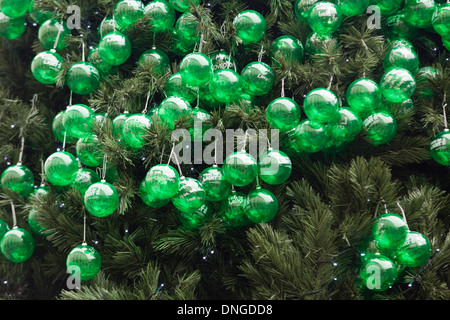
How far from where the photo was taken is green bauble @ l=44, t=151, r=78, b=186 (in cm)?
84

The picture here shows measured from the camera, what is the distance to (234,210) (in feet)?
2.62

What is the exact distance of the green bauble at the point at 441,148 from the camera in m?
0.81

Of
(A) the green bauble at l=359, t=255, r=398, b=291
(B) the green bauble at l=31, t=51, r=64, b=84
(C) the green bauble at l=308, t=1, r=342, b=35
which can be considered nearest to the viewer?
(A) the green bauble at l=359, t=255, r=398, b=291

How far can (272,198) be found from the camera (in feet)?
2.56

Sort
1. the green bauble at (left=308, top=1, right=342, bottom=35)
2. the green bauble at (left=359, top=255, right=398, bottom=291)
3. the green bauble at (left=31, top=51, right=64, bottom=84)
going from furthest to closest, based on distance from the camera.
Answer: the green bauble at (left=31, top=51, right=64, bottom=84)
the green bauble at (left=308, top=1, right=342, bottom=35)
the green bauble at (left=359, top=255, right=398, bottom=291)

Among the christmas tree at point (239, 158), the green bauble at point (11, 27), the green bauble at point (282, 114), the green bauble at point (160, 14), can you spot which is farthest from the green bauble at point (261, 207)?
the green bauble at point (11, 27)

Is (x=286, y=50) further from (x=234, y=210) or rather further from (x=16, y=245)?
(x=16, y=245)

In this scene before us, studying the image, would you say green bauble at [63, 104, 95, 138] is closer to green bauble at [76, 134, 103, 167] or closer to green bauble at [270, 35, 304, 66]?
green bauble at [76, 134, 103, 167]

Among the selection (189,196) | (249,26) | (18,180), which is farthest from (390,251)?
(18,180)

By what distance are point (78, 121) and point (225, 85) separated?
0.25 m

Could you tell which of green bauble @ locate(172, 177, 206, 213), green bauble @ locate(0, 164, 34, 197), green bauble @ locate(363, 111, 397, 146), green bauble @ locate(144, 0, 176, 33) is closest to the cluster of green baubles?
green bauble @ locate(363, 111, 397, 146)
